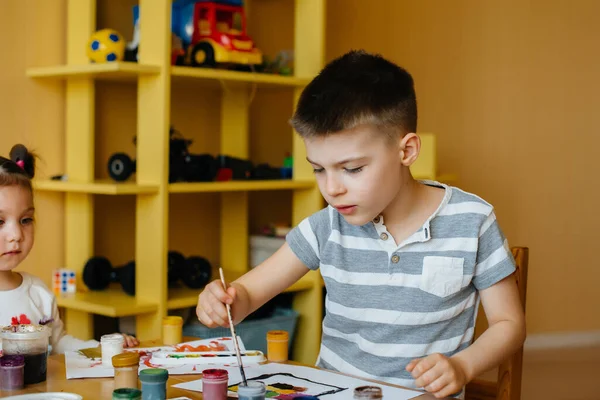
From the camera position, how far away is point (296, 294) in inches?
116

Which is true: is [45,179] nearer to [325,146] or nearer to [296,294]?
[296,294]

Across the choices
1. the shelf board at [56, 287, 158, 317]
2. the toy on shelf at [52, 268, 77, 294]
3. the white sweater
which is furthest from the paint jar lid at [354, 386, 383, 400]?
the toy on shelf at [52, 268, 77, 294]

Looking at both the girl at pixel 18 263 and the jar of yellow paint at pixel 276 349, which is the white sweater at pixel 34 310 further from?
the jar of yellow paint at pixel 276 349

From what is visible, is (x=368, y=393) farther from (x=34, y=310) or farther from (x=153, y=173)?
(x=153, y=173)

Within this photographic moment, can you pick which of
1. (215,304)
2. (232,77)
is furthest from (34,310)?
(232,77)

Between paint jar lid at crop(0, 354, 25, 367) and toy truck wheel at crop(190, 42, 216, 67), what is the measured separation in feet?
5.13

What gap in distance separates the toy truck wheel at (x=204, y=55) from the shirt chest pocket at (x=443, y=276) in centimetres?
142

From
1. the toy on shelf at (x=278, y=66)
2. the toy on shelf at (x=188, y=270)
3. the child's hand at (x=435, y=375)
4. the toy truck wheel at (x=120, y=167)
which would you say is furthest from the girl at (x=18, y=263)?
the toy on shelf at (x=278, y=66)

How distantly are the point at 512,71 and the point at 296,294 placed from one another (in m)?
1.52

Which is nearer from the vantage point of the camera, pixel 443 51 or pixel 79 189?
pixel 79 189

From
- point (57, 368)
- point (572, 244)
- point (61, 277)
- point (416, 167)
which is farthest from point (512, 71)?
point (57, 368)

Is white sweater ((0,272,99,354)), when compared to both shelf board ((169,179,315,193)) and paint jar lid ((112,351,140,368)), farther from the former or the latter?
shelf board ((169,179,315,193))

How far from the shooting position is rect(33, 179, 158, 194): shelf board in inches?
92.0

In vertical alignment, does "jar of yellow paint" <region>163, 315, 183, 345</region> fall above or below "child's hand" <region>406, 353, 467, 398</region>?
below
